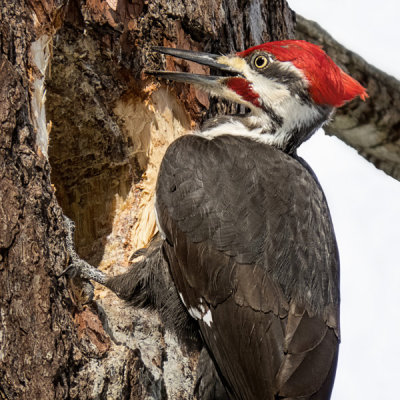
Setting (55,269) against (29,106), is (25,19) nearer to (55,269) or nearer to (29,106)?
(29,106)

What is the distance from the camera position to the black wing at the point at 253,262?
7.30 feet

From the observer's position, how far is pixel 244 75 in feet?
9.16

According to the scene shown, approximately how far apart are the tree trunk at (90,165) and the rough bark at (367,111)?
0.47 metres

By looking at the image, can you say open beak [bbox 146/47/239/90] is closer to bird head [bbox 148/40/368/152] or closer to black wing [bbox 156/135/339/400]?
bird head [bbox 148/40/368/152]

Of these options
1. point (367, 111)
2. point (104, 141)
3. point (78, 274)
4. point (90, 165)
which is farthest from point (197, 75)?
point (367, 111)

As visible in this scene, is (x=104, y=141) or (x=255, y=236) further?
(x=104, y=141)

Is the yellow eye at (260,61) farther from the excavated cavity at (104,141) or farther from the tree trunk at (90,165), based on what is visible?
the excavated cavity at (104,141)

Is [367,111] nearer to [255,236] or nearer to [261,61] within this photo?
[261,61]

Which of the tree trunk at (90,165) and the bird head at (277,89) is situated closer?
the tree trunk at (90,165)

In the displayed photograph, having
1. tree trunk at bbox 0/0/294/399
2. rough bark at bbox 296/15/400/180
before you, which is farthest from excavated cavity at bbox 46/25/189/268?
rough bark at bbox 296/15/400/180

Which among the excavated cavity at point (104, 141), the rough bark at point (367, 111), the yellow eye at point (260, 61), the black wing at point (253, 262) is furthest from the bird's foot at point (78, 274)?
the rough bark at point (367, 111)

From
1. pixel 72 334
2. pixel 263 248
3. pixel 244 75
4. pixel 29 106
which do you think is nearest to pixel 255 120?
pixel 244 75

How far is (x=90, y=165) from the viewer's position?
122 inches

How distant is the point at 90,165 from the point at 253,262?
107 centimetres
